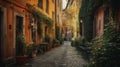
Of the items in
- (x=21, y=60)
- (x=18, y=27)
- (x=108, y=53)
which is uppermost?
(x=18, y=27)

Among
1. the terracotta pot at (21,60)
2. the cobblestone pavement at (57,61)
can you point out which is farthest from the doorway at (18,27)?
the terracotta pot at (21,60)

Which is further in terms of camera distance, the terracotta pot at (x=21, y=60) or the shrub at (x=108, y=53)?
the terracotta pot at (x=21, y=60)

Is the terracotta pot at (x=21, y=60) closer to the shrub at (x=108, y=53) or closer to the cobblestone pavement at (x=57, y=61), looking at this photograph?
the cobblestone pavement at (x=57, y=61)

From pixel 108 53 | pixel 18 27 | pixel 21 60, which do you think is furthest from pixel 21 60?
pixel 108 53

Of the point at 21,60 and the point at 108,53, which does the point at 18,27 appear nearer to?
the point at 21,60

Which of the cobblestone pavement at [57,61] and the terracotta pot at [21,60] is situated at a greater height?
the terracotta pot at [21,60]

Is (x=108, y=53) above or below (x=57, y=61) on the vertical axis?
above

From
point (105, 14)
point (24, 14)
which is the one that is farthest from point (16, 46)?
point (105, 14)

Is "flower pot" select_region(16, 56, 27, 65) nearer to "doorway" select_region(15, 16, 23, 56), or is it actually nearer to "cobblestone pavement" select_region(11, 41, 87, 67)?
"cobblestone pavement" select_region(11, 41, 87, 67)

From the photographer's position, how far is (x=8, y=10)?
1264cm

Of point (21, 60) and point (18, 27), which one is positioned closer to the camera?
point (21, 60)

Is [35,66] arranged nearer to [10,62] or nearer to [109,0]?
[10,62]

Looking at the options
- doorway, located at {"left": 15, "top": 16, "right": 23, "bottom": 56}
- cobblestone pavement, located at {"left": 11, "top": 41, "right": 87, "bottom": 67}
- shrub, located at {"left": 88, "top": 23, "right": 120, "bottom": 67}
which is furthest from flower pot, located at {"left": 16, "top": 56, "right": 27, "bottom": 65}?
shrub, located at {"left": 88, "top": 23, "right": 120, "bottom": 67}

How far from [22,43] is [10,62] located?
1.81 m
